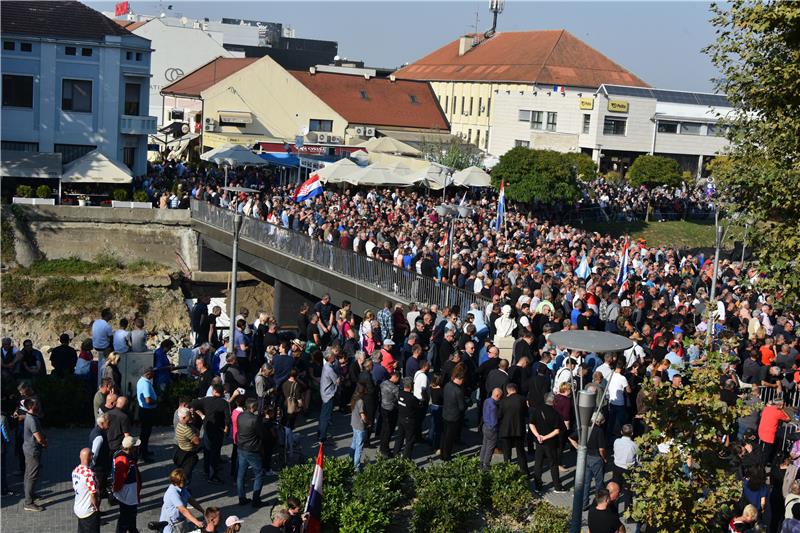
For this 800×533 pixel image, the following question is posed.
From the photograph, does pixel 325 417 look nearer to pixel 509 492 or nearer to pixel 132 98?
pixel 509 492

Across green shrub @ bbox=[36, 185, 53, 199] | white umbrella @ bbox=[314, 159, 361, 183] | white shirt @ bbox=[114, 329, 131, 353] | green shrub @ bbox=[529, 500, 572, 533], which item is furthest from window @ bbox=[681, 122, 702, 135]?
green shrub @ bbox=[529, 500, 572, 533]

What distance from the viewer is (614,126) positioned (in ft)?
237

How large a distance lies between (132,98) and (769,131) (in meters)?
38.2

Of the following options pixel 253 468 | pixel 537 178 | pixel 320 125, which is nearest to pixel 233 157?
pixel 537 178

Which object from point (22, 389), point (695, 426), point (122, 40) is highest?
point (122, 40)

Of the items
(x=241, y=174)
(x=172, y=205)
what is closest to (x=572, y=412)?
(x=172, y=205)

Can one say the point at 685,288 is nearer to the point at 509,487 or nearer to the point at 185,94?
the point at 509,487

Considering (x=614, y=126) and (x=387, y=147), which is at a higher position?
(x=614, y=126)

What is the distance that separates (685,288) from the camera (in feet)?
84.0

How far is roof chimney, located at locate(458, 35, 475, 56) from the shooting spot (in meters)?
105

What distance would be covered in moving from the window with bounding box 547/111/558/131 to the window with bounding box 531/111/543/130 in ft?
3.25

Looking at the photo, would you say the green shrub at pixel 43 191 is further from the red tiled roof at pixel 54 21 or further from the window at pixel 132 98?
the red tiled roof at pixel 54 21

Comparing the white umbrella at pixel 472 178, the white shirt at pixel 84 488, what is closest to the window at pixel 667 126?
the white umbrella at pixel 472 178

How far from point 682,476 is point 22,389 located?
7.92m
